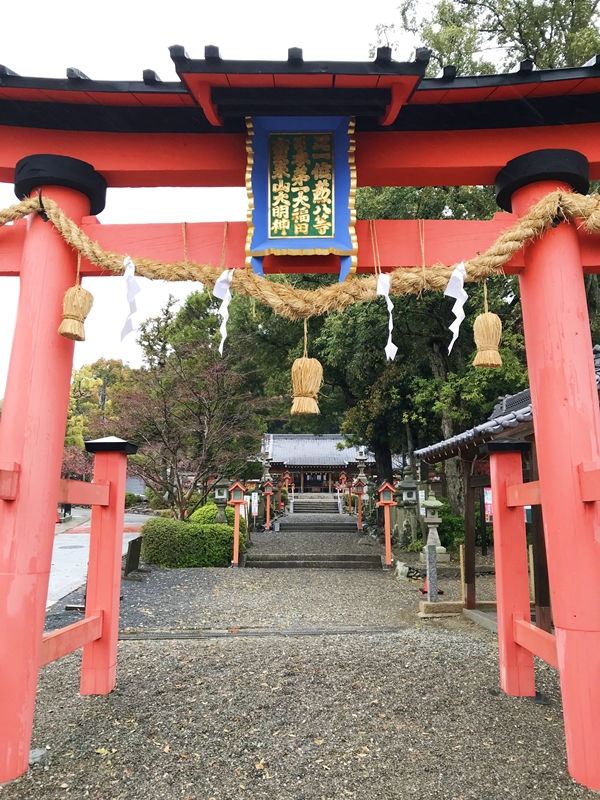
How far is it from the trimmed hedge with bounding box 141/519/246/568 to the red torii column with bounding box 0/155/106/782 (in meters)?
8.41

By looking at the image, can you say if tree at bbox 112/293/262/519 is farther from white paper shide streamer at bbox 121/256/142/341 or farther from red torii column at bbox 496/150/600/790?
red torii column at bbox 496/150/600/790

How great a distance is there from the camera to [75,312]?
297cm

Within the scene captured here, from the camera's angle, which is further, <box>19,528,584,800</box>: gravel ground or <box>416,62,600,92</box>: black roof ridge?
<box>416,62,600,92</box>: black roof ridge

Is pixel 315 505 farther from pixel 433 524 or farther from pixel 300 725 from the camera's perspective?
pixel 300 725

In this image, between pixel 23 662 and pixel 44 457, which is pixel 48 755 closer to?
pixel 23 662

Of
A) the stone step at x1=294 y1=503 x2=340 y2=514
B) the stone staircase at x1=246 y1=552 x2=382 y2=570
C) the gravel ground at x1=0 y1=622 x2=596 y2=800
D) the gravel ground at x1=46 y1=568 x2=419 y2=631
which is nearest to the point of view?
the gravel ground at x1=0 y1=622 x2=596 y2=800

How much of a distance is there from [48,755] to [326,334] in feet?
43.8

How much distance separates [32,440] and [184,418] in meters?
11.4

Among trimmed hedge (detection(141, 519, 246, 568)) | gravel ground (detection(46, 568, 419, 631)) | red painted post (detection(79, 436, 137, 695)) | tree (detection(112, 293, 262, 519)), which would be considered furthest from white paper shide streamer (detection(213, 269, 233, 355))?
tree (detection(112, 293, 262, 519))

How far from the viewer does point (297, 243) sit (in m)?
3.18

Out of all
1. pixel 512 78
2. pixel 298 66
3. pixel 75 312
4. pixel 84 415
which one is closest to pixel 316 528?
pixel 75 312

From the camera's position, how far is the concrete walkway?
9.18 metres

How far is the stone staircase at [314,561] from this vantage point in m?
11.8

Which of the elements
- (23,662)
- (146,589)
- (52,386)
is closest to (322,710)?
(23,662)
